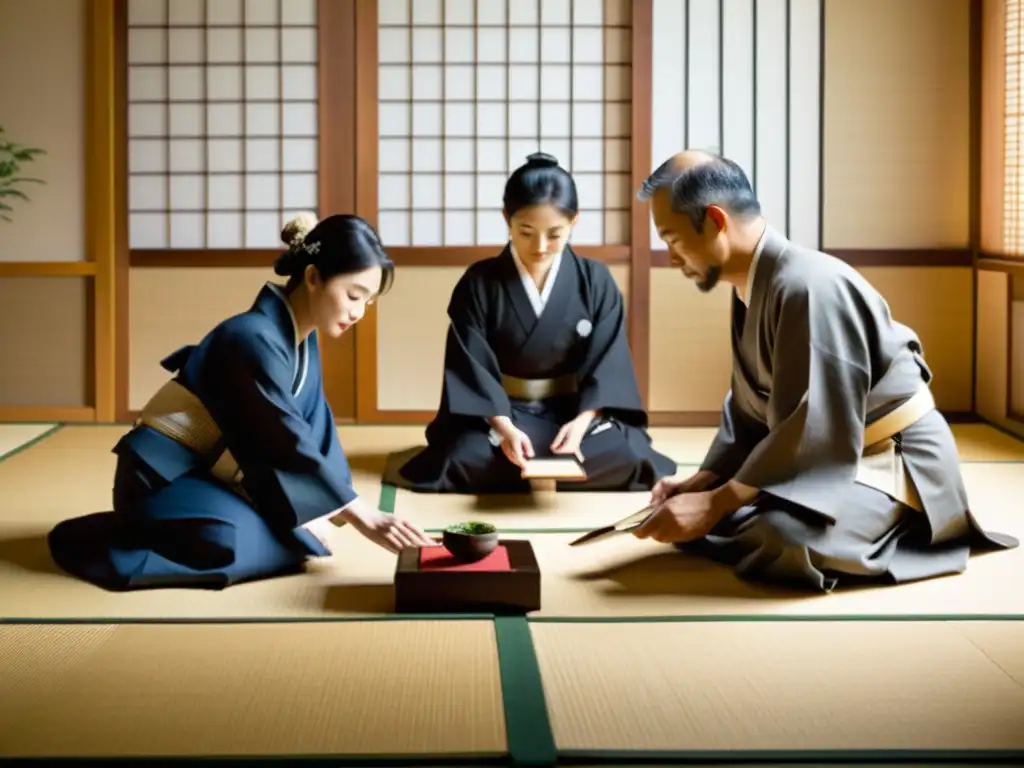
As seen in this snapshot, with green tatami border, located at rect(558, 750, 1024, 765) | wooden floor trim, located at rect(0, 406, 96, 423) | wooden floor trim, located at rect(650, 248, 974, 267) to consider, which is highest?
wooden floor trim, located at rect(650, 248, 974, 267)

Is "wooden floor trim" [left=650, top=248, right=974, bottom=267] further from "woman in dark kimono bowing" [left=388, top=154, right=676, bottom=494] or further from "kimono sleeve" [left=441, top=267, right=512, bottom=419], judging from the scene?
"kimono sleeve" [left=441, top=267, right=512, bottom=419]

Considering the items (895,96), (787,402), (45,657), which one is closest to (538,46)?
(895,96)

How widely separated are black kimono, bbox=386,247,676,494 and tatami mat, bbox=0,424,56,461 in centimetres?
158

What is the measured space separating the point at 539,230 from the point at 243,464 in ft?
5.35

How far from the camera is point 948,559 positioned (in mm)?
4074

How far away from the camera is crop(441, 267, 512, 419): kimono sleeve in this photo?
5.43 m

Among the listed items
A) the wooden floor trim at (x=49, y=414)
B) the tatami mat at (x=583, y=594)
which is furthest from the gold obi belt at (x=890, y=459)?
the wooden floor trim at (x=49, y=414)

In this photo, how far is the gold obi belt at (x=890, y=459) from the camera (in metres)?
4.04

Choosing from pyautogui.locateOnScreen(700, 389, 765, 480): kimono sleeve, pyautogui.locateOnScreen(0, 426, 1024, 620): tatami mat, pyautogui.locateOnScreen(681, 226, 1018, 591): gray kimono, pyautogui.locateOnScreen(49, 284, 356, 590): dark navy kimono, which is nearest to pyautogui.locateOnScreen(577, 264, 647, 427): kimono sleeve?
pyautogui.locateOnScreen(0, 426, 1024, 620): tatami mat

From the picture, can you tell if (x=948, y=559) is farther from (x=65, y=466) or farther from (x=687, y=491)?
(x=65, y=466)

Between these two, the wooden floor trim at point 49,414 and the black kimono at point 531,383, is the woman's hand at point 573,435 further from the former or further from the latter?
the wooden floor trim at point 49,414

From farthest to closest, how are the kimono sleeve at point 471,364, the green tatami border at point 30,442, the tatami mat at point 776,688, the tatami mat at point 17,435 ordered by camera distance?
the tatami mat at point 17,435 → the green tatami border at point 30,442 → the kimono sleeve at point 471,364 → the tatami mat at point 776,688

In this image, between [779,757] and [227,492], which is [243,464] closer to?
[227,492]

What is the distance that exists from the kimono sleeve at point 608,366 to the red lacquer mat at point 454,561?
1753mm
